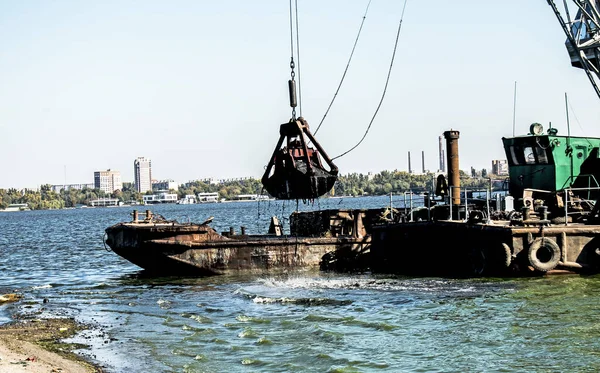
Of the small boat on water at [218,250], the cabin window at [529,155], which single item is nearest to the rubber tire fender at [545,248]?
the cabin window at [529,155]

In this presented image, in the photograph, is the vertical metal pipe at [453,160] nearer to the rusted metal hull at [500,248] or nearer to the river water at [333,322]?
the rusted metal hull at [500,248]

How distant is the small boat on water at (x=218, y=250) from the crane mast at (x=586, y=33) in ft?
45.9

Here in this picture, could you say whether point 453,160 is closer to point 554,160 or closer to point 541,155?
point 541,155

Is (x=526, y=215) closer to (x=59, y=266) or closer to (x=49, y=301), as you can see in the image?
(x=49, y=301)

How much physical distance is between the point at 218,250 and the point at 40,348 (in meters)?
10.4

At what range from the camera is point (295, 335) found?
1655 cm

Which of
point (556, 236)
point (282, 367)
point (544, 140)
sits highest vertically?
point (544, 140)

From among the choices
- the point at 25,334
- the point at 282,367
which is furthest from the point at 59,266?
the point at 282,367

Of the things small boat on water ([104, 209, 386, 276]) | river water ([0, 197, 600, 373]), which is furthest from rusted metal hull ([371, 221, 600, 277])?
small boat on water ([104, 209, 386, 276])

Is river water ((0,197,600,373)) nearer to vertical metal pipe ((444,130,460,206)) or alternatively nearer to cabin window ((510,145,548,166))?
vertical metal pipe ((444,130,460,206))

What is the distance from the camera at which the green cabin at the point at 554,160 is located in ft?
85.8

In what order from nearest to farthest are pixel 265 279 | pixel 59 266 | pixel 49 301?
pixel 49 301
pixel 265 279
pixel 59 266

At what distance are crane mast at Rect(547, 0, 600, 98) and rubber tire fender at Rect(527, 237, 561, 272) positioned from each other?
49.8 ft

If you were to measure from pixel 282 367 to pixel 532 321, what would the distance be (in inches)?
228
